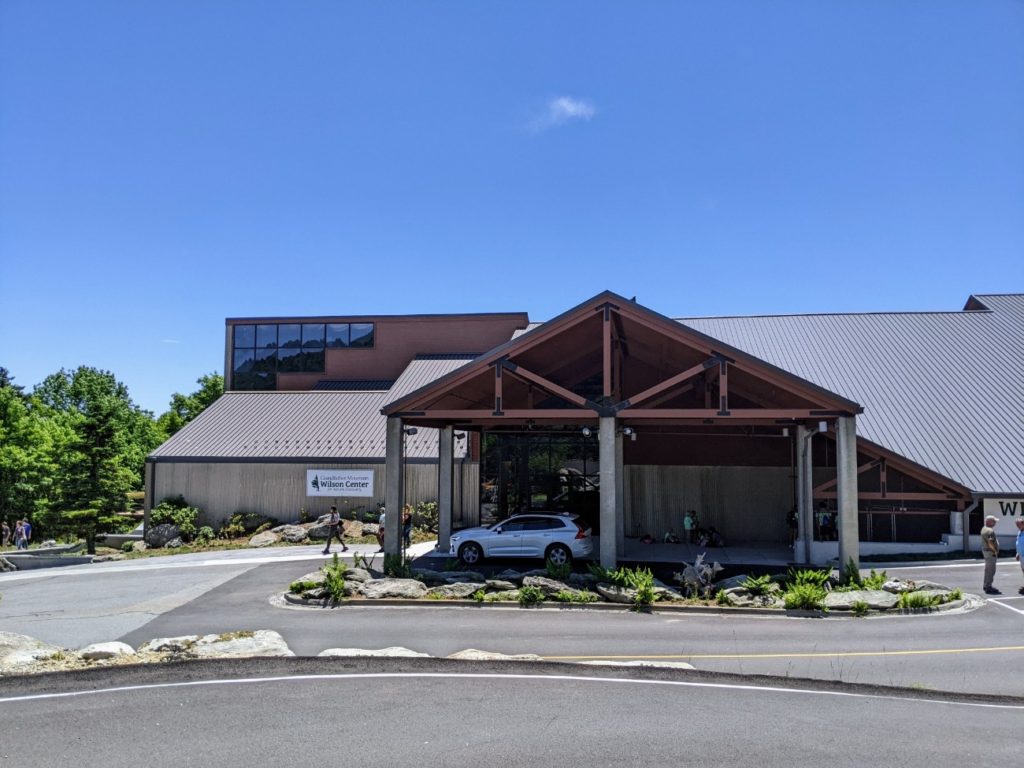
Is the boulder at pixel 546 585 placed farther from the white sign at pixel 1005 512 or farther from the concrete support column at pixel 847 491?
the white sign at pixel 1005 512

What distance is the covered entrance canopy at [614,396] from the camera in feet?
56.6

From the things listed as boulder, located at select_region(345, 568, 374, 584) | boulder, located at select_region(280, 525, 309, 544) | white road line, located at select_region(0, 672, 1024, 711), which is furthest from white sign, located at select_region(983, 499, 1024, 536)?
boulder, located at select_region(280, 525, 309, 544)

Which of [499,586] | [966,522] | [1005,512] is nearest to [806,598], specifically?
[499,586]

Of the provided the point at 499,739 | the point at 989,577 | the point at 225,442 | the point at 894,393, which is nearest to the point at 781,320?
the point at 894,393

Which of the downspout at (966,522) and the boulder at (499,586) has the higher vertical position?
the downspout at (966,522)

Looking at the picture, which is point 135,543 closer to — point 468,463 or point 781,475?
point 468,463

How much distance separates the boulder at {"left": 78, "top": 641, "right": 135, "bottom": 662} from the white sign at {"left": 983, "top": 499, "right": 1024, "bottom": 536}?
22.5 metres

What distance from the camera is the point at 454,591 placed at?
52.7ft

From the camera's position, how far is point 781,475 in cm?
2573

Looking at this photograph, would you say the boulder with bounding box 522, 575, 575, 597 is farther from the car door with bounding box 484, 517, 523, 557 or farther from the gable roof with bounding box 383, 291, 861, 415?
the gable roof with bounding box 383, 291, 861, 415

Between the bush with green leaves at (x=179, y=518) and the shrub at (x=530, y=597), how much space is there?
19749mm

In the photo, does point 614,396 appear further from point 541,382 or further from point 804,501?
point 804,501


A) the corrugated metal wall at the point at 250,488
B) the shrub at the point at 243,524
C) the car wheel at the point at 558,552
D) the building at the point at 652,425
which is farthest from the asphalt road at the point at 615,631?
the corrugated metal wall at the point at 250,488

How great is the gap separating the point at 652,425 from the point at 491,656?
15.4 m
